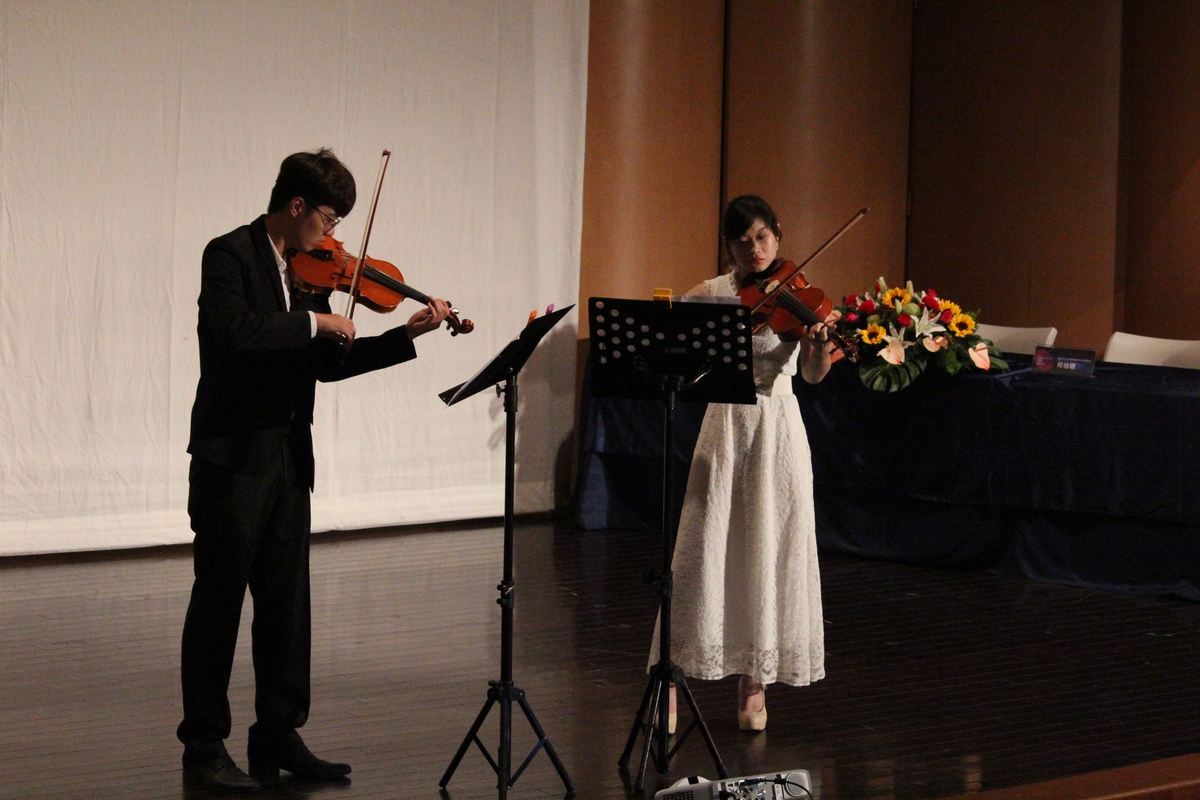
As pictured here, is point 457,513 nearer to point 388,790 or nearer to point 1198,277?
point 388,790

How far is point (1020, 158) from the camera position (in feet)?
Answer: 25.2

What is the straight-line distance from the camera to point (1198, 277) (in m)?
7.32

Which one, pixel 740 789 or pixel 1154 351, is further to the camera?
pixel 1154 351

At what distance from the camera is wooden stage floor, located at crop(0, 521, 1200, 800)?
359 cm

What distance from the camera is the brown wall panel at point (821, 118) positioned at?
7.25 metres

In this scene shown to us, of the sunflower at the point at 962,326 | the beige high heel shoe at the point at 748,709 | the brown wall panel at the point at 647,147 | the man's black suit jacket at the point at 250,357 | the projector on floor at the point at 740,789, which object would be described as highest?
the brown wall panel at the point at 647,147

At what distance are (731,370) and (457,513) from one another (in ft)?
11.9

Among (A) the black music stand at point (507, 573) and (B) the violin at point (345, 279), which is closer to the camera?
(A) the black music stand at point (507, 573)

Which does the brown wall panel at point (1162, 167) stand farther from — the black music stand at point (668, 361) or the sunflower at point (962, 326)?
the black music stand at point (668, 361)

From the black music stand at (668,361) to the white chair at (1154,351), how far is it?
3459 mm

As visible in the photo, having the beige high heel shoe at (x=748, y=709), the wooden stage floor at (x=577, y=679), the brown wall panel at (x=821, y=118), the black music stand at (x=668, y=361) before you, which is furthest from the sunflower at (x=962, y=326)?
the black music stand at (x=668, y=361)

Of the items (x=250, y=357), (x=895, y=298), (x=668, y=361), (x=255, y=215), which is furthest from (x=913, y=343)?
(x=250, y=357)

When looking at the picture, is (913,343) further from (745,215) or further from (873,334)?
(745,215)

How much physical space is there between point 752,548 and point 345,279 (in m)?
1.27
